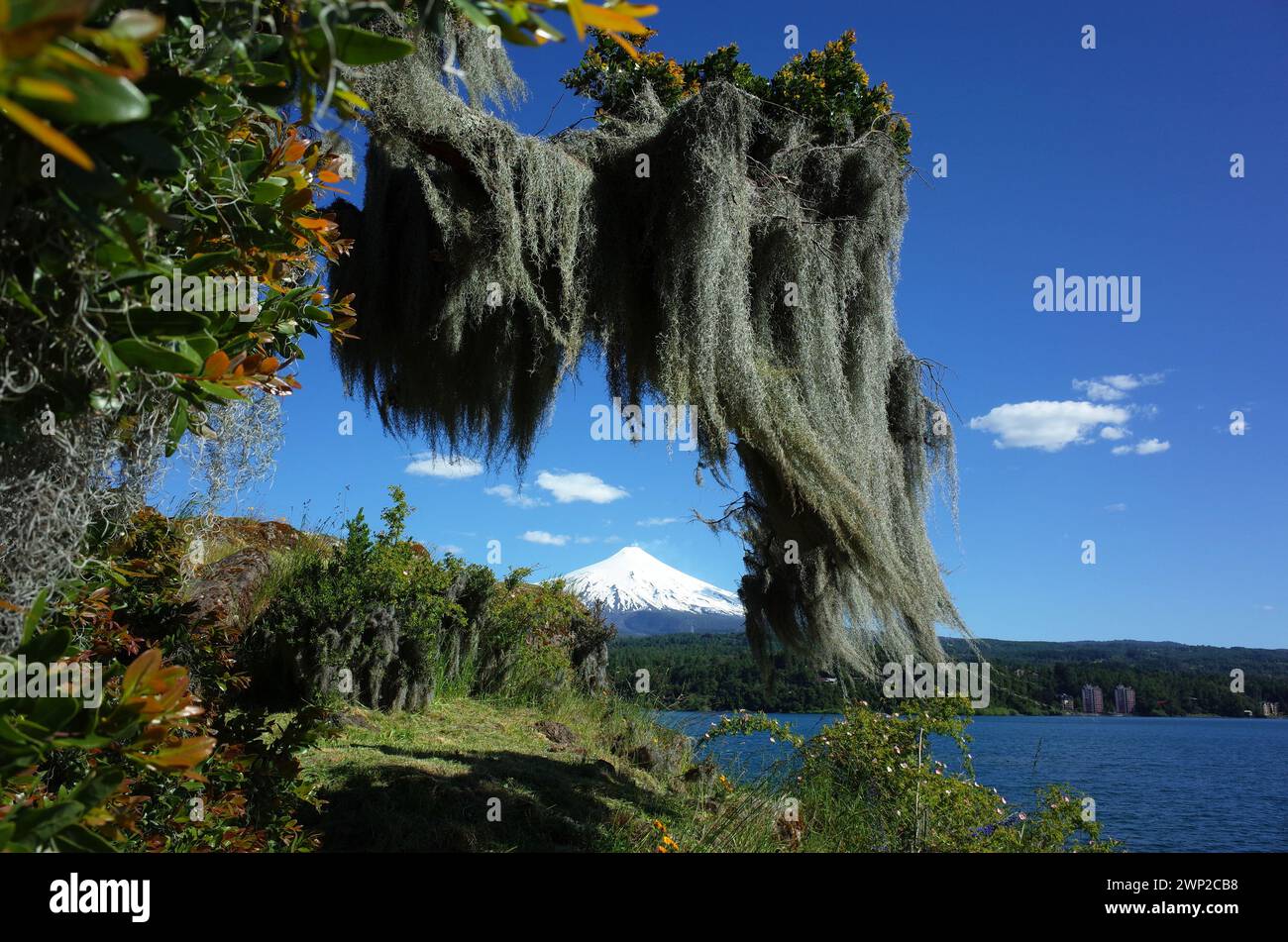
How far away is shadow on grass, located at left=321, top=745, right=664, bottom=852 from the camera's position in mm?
3025

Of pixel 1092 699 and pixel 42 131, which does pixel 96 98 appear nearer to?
pixel 42 131

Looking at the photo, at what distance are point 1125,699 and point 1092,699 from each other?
1.74 meters

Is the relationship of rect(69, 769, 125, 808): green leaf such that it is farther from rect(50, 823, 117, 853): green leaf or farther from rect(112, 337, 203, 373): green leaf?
rect(112, 337, 203, 373): green leaf

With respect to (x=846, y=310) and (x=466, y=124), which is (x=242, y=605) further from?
(x=846, y=310)

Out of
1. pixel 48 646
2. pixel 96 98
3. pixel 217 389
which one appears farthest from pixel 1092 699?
pixel 96 98

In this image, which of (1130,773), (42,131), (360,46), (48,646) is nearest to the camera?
(42,131)

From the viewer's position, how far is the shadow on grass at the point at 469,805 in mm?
3025

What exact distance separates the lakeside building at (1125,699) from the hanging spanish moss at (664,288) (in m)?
6.07

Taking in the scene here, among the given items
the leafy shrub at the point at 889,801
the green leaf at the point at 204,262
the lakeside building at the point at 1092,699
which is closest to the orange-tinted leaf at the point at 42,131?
the green leaf at the point at 204,262

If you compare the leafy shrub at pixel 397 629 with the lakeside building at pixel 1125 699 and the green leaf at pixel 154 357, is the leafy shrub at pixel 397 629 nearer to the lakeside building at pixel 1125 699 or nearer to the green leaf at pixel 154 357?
the green leaf at pixel 154 357

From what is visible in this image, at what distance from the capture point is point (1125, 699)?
27.8 feet

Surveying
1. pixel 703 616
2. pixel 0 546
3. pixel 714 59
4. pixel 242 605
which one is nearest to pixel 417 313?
pixel 0 546

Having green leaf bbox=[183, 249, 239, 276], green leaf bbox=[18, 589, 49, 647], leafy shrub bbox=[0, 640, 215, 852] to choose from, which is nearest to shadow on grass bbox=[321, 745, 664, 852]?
leafy shrub bbox=[0, 640, 215, 852]
